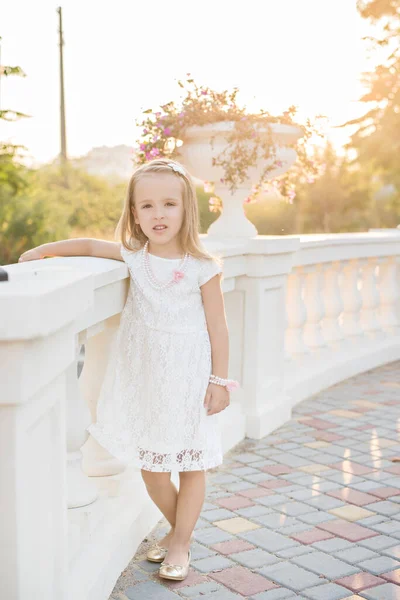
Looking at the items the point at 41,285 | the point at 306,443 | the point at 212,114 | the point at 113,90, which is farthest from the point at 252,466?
the point at 113,90

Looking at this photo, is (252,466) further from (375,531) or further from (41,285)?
(41,285)

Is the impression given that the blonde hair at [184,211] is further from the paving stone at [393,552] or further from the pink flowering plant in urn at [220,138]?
the pink flowering plant in urn at [220,138]

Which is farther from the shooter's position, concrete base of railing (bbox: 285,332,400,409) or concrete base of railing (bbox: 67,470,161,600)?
concrete base of railing (bbox: 285,332,400,409)

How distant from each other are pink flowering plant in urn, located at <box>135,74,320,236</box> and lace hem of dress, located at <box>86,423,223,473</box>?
6.63 feet

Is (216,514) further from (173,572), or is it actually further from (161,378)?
(161,378)

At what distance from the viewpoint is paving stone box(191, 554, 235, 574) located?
8.76 ft

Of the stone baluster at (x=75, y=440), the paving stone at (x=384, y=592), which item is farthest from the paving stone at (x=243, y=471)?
the stone baluster at (x=75, y=440)

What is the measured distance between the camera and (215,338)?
2.58m

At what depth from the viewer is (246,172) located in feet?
14.0

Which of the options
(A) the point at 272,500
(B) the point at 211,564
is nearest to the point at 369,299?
(A) the point at 272,500

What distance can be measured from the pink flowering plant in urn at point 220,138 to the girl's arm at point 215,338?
1761 millimetres

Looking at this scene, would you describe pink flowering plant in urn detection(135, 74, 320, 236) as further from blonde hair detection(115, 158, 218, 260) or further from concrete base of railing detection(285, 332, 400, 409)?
blonde hair detection(115, 158, 218, 260)

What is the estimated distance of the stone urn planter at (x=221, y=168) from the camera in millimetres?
4191

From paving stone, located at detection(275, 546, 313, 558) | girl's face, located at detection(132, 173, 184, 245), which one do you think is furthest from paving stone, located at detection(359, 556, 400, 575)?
girl's face, located at detection(132, 173, 184, 245)
